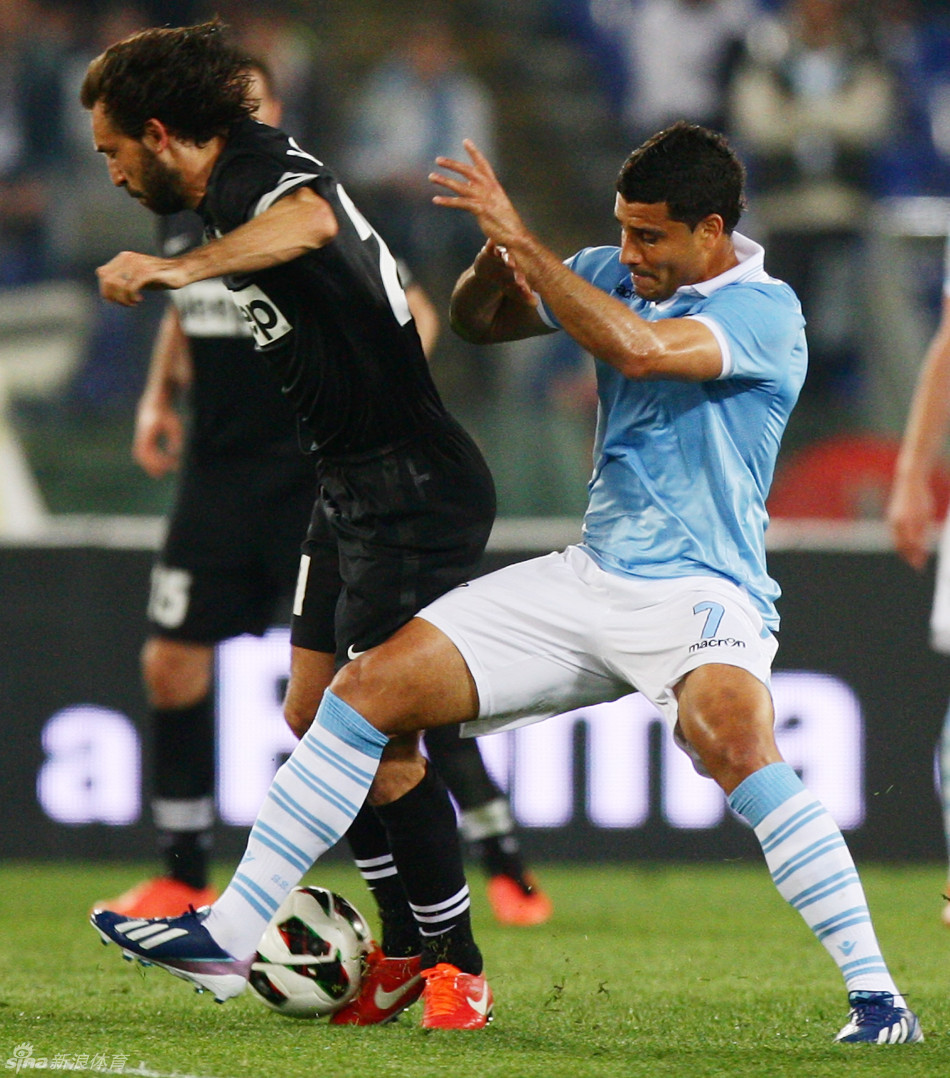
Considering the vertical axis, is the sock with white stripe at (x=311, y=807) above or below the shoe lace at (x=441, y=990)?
above

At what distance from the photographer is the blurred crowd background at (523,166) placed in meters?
8.33

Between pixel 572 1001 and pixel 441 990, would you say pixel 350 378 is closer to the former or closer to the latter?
pixel 441 990

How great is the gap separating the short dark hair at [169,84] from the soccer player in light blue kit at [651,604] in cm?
52

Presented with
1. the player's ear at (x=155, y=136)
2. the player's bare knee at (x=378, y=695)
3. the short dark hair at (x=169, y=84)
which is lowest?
the player's bare knee at (x=378, y=695)

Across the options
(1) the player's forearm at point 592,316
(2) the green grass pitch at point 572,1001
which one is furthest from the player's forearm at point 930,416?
(1) the player's forearm at point 592,316

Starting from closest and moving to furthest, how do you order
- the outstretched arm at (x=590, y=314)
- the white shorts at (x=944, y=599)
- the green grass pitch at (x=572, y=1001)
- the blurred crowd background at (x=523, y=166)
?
the green grass pitch at (x=572, y=1001) < the outstretched arm at (x=590, y=314) < the white shorts at (x=944, y=599) < the blurred crowd background at (x=523, y=166)

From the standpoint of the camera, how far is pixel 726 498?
375cm

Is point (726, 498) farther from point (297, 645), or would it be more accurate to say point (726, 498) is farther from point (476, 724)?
point (297, 645)

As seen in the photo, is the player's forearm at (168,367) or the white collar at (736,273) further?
the player's forearm at (168,367)

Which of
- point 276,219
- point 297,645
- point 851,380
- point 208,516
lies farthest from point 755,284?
point 851,380

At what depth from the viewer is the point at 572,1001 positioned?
421 cm

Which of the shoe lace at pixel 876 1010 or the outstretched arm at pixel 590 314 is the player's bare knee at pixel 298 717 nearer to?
the outstretched arm at pixel 590 314

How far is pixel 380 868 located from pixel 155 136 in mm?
1657

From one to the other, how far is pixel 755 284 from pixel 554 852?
142 inches
